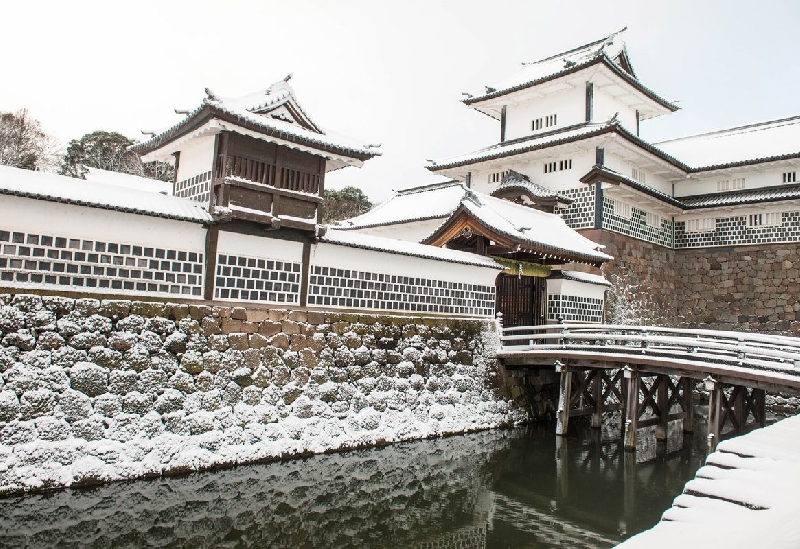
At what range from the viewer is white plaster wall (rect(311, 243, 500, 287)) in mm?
12586

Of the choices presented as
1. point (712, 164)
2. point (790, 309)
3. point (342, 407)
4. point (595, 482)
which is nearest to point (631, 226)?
point (712, 164)

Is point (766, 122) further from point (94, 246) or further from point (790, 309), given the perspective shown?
point (94, 246)

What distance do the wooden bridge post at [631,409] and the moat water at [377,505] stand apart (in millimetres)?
764

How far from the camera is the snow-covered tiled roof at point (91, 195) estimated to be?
28.2ft

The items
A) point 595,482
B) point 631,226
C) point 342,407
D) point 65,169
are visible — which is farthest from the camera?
point 65,169

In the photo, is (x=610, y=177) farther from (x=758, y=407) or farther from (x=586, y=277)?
(x=758, y=407)

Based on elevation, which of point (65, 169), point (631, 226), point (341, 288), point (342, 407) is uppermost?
point (65, 169)

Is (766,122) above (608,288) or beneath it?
above

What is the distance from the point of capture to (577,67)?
2322 centimetres

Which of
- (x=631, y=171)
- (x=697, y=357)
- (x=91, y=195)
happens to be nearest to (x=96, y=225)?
(x=91, y=195)

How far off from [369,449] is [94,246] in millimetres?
6708

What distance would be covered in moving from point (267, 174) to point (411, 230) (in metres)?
13.1

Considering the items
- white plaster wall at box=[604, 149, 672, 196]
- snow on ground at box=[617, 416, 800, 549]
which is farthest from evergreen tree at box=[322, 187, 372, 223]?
snow on ground at box=[617, 416, 800, 549]

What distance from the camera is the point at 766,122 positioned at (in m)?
27.7
